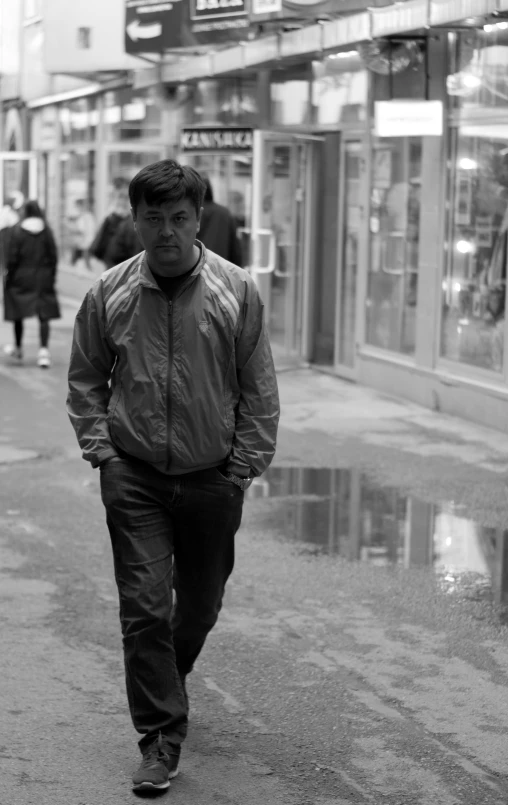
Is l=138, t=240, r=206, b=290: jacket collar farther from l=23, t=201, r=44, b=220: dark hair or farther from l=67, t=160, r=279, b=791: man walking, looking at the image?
l=23, t=201, r=44, b=220: dark hair

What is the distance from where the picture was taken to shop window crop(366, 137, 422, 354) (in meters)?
13.7

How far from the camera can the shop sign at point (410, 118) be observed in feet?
41.3

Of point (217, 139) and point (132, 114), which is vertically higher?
point (132, 114)

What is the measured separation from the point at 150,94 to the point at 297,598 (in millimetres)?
16058

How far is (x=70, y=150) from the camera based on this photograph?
27.9m

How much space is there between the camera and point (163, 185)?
4320mm

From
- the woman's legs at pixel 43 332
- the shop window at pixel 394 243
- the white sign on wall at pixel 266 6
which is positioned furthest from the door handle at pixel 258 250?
the woman's legs at pixel 43 332

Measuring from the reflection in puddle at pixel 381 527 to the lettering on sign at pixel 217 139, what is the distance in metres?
6.11

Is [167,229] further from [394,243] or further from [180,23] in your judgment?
[180,23]

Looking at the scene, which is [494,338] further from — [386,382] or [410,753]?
[410,753]

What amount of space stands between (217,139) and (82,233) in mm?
11562

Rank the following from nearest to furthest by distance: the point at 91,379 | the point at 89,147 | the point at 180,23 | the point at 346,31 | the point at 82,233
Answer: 1. the point at 91,379
2. the point at 346,31
3. the point at 180,23
4. the point at 89,147
5. the point at 82,233

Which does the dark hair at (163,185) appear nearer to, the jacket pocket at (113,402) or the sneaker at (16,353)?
the jacket pocket at (113,402)

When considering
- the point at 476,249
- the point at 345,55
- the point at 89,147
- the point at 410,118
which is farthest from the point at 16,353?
the point at 89,147
